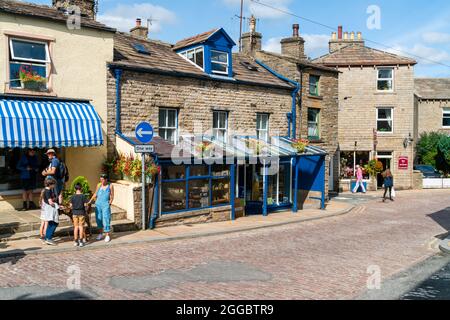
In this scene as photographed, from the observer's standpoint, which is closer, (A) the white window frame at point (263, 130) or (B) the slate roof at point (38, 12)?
(B) the slate roof at point (38, 12)

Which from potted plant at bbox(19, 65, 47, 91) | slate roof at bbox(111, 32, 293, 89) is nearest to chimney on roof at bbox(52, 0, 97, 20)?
slate roof at bbox(111, 32, 293, 89)

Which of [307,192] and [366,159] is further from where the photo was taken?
[366,159]

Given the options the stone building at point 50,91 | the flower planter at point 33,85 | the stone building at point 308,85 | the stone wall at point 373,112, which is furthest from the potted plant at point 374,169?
the flower planter at point 33,85

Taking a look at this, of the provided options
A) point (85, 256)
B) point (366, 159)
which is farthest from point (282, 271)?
point (366, 159)

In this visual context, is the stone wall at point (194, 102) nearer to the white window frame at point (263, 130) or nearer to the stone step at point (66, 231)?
the white window frame at point (263, 130)

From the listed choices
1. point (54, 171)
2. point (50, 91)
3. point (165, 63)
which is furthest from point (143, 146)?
point (165, 63)

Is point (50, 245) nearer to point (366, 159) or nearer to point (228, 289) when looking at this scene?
point (228, 289)

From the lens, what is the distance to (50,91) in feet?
46.4

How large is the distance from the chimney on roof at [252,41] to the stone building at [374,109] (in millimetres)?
7182

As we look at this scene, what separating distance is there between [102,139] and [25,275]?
627 cm

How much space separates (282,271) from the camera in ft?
32.5

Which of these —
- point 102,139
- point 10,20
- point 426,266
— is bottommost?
point 426,266

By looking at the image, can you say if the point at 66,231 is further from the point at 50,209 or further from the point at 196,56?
the point at 196,56

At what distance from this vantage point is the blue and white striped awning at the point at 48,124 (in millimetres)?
12477
